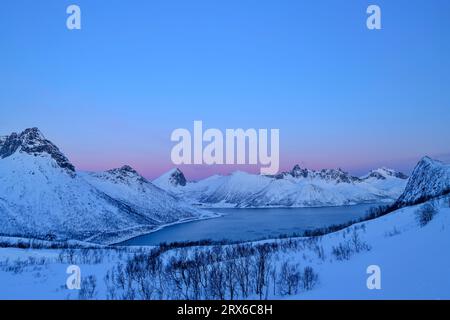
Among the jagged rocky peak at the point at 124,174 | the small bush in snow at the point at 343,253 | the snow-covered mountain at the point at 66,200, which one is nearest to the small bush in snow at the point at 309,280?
the small bush in snow at the point at 343,253

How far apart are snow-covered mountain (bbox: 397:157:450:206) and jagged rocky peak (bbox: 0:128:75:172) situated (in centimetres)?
11075

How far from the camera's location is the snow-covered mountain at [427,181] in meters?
70.9

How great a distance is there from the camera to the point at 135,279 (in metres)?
18.1

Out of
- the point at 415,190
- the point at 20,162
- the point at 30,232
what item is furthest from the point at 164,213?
the point at 415,190

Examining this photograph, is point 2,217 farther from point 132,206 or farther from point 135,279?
point 135,279

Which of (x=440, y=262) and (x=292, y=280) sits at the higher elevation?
(x=440, y=262)

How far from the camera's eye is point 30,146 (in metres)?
152

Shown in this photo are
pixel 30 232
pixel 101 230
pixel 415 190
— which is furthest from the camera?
pixel 101 230

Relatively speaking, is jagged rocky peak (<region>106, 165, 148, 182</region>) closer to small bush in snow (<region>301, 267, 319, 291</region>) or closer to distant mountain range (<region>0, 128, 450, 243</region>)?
distant mountain range (<region>0, 128, 450, 243</region>)

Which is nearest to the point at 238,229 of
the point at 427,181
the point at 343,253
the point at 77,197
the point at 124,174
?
the point at 427,181

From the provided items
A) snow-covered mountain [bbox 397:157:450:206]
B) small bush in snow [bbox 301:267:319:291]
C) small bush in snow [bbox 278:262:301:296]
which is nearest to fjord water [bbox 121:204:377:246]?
snow-covered mountain [bbox 397:157:450:206]

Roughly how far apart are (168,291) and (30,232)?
274 feet

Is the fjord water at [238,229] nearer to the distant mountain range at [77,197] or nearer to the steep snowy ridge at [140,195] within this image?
the distant mountain range at [77,197]

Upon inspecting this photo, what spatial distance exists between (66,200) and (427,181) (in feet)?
293
